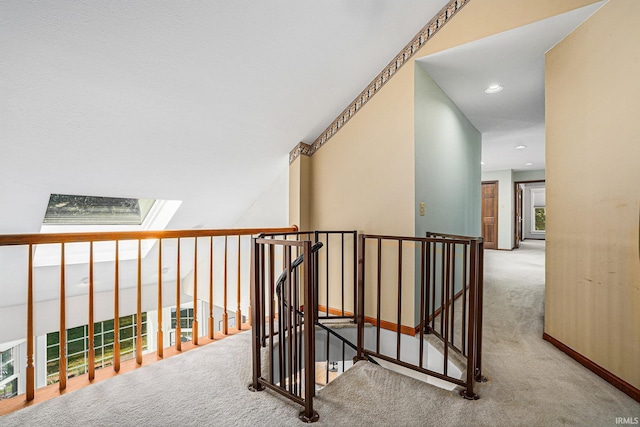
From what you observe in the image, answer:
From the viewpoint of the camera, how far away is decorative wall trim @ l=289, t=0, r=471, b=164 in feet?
8.34

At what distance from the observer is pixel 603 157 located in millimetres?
1900

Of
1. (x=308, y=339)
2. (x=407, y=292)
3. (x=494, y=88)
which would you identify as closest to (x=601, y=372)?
(x=407, y=292)

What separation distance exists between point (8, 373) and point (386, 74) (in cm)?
644

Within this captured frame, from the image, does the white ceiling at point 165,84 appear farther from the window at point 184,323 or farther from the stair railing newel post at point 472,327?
the window at point 184,323

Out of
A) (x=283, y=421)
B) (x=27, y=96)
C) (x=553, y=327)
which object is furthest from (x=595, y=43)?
(x=27, y=96)

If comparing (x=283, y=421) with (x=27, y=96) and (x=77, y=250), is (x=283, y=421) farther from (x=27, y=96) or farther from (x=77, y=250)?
(x=77, y=250)

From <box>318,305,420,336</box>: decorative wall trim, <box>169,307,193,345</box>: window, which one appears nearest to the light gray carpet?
<box>318,305,420,336</box>: decorative wall trim

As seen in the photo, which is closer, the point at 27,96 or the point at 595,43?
the point at 27,96

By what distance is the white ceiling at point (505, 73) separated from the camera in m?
2.26

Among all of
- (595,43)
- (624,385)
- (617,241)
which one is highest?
(595,43)

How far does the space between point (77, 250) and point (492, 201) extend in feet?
28.7

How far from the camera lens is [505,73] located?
2883 millimetres

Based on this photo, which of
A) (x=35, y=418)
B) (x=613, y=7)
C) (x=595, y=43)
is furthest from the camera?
(x=595, y=43)

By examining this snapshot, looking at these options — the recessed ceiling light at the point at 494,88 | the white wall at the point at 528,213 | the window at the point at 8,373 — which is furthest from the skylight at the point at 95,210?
the white wall at the point at 528,213
